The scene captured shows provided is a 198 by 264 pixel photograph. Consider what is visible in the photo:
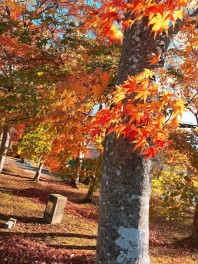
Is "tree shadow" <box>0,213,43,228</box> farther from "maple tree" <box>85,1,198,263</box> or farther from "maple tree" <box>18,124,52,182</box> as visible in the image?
"maple tree" <box>85,1,198,263</box>

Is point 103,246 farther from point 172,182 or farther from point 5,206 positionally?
point 5,206

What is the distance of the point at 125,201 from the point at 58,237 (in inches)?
280

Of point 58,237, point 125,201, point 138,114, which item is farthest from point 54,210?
point 138,114

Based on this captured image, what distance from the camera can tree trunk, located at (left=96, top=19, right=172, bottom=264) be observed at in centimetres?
327

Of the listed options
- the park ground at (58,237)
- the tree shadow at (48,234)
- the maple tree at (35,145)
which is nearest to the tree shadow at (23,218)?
the park ground at (58,237)

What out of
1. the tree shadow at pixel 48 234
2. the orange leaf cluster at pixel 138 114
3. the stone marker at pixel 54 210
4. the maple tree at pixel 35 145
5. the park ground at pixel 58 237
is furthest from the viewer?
the maple tree at pixel 35 145

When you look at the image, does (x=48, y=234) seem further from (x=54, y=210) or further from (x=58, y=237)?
(x=54, y=210)

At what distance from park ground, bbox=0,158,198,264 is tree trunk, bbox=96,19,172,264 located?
4.54 m

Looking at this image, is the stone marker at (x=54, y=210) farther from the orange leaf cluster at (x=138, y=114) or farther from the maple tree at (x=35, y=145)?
the orange leaf cluster at (x=138, y=114)

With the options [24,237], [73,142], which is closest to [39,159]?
[73,142]

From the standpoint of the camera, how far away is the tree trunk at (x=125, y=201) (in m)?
3.27

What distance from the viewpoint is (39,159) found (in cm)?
2027

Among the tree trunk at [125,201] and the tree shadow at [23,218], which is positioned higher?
the tree trunk at [125,201]

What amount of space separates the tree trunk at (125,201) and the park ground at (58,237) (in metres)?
4.54
